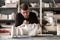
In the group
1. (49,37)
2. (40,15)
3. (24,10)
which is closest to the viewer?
(49,37)

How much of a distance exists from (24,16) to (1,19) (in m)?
1.10

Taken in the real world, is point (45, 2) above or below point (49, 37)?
above

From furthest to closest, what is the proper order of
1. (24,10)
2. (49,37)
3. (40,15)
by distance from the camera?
(40,15) < (24,10) < (49,37)

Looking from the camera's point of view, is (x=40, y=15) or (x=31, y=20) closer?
(x=31, y=20)

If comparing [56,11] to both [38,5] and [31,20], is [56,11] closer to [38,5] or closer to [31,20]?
[38,5]

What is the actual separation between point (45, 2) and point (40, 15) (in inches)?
14.0

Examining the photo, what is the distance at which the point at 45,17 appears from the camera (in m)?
3.72

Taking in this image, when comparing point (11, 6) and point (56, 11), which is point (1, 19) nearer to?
point (11, 6)

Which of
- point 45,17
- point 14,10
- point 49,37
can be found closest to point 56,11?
point 45,17

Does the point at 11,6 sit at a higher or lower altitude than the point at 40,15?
higher

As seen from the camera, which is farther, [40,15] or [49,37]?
[40,15]

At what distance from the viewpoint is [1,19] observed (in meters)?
3.79

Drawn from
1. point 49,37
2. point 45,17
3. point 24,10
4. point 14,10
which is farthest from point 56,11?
point 49,37

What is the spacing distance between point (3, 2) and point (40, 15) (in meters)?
0.98
